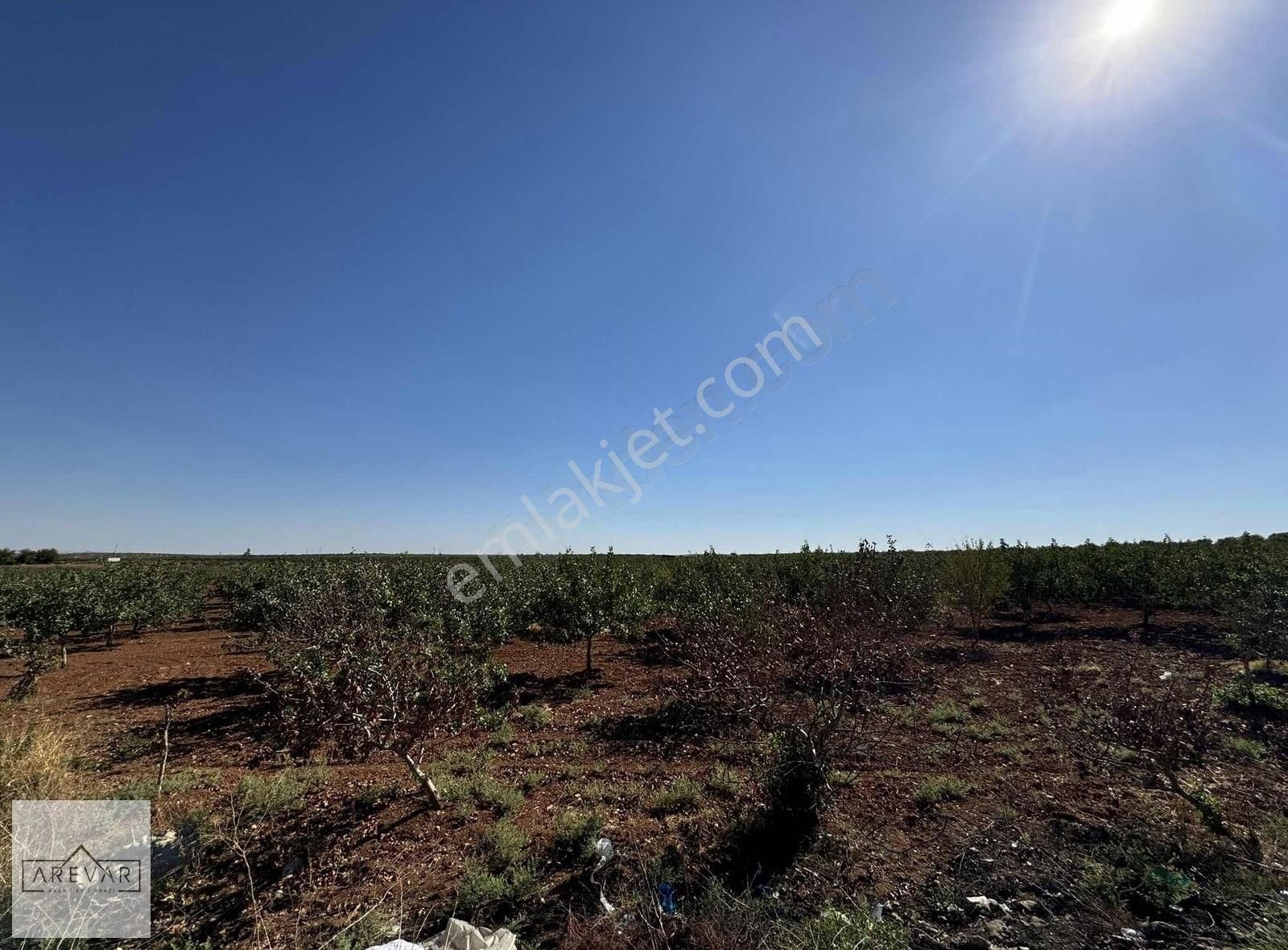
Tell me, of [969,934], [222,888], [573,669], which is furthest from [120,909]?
[573,669]

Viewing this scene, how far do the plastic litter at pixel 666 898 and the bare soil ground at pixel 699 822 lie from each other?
0.38m

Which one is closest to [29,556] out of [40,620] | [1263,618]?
[40,620]

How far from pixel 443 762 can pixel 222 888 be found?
341cm

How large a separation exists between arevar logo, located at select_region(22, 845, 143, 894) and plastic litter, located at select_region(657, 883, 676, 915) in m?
5.12

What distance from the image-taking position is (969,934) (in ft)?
14.6

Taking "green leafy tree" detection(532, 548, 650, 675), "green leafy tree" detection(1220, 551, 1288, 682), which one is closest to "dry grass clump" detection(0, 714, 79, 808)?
"green leafy tree" detection(532, 548, 650, 675)

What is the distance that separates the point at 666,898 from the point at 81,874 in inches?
226

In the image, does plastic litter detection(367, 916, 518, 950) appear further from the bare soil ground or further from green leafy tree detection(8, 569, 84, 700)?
green leafy tree detection(8, 569, 84, 700)

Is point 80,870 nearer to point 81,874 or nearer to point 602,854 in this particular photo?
point 81,874

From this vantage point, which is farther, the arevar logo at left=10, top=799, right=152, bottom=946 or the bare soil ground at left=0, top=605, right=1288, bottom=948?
the bare soil ground at left=0, top=605, right=1288, bottom=948

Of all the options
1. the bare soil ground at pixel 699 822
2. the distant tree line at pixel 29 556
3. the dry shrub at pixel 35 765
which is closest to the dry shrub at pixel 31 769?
the dry shrub at pixel 35 765

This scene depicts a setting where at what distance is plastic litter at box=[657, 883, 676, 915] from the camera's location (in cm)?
459

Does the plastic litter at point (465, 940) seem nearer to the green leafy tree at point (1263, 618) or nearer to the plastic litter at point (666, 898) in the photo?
the plastic litter at point (666, 898)

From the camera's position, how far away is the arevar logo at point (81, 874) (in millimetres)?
4672
